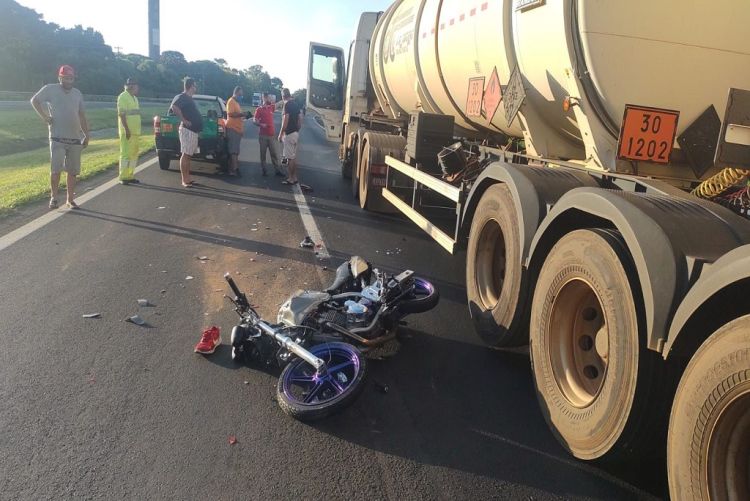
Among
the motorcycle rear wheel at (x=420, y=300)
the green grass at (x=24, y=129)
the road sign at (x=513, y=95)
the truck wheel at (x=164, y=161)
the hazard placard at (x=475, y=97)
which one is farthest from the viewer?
the green grass at (x=24, y=129)

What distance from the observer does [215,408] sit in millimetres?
3535

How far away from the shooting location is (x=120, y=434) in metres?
3.23

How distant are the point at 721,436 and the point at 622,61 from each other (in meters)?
Answer: 2.58

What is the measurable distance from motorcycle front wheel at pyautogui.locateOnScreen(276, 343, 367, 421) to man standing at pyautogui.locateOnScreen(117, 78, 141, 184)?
890 cm

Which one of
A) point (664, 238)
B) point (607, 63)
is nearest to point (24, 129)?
point (607, 63)

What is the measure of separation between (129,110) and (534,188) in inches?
377

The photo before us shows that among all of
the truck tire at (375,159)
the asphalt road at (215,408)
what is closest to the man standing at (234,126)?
the truck tire at (375,159)

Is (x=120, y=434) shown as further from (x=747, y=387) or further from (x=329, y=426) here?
(x=747, y=387)

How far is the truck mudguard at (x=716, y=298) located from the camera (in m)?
2.12

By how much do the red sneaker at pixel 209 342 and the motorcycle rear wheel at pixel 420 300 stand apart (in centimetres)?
144

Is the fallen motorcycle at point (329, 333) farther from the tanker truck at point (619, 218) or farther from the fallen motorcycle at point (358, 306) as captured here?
the tanker truck at point (619, 218)

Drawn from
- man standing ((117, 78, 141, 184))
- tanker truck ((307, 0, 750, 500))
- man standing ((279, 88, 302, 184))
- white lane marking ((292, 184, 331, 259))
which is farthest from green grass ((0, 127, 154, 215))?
tanker truck ((307, 0, 750, 500))

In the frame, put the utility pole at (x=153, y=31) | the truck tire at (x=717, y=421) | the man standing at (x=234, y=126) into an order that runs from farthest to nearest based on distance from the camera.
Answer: the utility pole at (x=153, y=31)
the man standing at (x=234, y=126)
the truck tire at (x=717, y=421)

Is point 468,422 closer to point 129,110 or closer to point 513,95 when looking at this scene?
point 513,95
